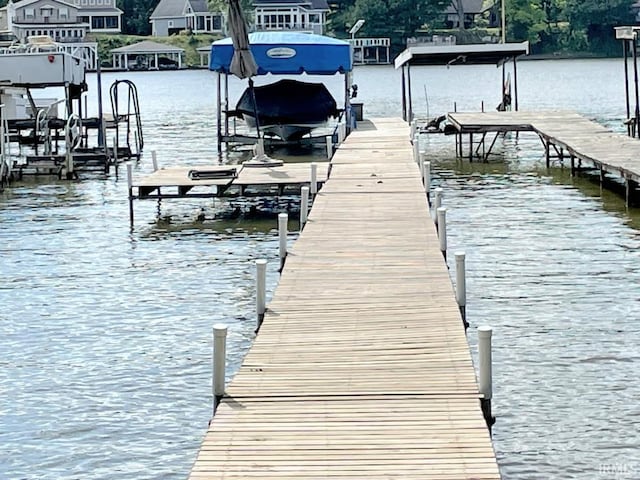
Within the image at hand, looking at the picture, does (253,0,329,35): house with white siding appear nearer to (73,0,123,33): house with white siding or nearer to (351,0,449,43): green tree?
(351,0,449,43): green tree

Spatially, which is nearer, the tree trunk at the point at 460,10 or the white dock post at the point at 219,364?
the white dock post at the point at 219,364

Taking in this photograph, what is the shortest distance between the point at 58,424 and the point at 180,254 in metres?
7.47

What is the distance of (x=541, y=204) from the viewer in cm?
2239

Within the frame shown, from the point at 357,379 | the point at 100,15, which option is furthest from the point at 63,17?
the point at 357,379

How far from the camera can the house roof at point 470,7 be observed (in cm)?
12751

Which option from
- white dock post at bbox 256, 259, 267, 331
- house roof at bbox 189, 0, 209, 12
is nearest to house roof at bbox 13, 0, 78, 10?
house roof at bbox 189, 0, 209, 12

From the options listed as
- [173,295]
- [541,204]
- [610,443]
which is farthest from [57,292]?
[541,204]

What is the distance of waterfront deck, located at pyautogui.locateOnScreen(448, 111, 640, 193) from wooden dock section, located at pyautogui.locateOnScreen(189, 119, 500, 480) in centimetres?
856

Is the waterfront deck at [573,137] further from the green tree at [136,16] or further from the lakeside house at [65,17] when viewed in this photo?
the green tree at [136,16]

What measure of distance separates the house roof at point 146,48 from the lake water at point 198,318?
10254cm

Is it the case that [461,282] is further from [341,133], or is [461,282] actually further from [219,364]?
[341,133]

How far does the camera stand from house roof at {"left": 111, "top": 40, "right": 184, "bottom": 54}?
12725 cm

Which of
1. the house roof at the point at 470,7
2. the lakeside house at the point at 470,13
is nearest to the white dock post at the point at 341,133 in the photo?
the lakeside house at the point at 470,13

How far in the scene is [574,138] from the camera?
26797 mm
